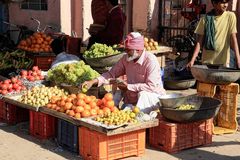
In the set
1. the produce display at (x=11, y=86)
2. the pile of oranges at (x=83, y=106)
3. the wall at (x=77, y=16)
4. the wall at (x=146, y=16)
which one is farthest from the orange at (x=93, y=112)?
the wall at (x=77, y=16)

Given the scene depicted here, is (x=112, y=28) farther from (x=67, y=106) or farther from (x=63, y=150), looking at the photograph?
(x=63, y=150)

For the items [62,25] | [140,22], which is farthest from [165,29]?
[62,25]

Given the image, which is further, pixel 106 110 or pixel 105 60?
pixel 105 60

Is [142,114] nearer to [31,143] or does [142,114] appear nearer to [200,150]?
[200,150]

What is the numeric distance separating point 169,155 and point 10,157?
6.53 feet

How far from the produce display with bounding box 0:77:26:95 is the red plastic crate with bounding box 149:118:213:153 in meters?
2.61

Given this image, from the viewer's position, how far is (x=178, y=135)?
19.2 feet

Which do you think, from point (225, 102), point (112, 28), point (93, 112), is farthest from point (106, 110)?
point (112, 28)

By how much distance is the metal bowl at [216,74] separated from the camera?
6258mm

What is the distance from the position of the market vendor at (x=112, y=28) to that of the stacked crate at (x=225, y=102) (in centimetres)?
230

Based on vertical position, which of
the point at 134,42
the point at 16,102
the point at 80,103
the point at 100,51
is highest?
the point at 134,42

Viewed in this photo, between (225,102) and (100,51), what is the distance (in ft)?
8.32

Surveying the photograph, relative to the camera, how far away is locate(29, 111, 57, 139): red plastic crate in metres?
6.46

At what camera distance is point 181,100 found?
6082mm
